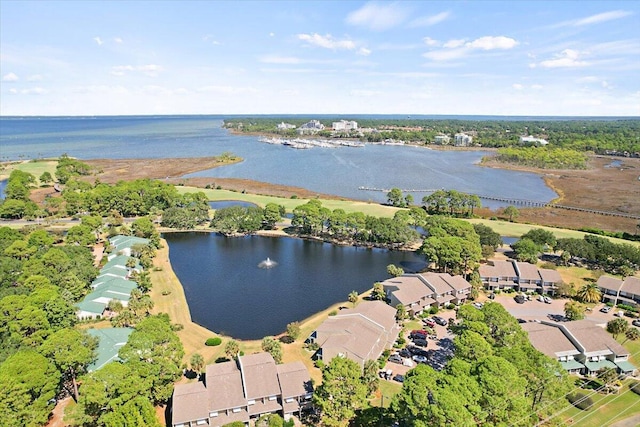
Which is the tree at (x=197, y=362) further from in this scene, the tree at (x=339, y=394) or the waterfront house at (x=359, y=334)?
the tree at (x=339, y=394)

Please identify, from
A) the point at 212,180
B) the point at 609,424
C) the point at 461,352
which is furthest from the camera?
the point at 212,180

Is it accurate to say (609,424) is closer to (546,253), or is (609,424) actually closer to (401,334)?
(401,334)

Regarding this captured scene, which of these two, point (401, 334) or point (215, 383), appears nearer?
point (215, 383)

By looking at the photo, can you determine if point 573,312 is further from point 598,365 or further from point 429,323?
point 429,323

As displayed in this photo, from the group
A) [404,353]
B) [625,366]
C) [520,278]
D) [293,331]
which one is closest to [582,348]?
[625,366]

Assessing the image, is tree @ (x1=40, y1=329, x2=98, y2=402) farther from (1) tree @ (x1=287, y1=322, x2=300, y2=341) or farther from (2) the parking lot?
(2) the parking lot

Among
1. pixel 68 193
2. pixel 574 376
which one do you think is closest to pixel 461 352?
pixel 574 376
